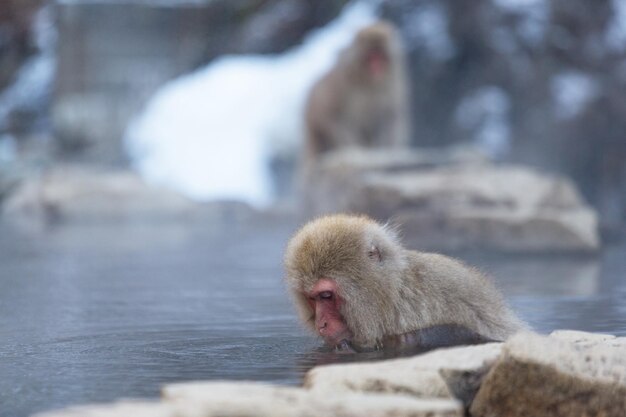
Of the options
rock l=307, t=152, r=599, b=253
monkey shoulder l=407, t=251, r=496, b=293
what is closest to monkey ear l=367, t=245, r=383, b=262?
monkey shoulder l=407, t=251, r=496, b=293

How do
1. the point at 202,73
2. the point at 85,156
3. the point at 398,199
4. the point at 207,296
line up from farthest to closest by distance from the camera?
the point at 202,73 < the point at 85,156 < the point at 398,199 < the point at 207,296

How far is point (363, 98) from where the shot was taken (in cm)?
1109

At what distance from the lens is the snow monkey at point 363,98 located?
10.9 meters

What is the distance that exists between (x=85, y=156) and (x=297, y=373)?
45.2ft

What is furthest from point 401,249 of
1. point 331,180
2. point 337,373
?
point 331,180

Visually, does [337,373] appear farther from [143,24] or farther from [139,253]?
[143,24]

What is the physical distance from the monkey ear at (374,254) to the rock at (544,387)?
1.12 metres

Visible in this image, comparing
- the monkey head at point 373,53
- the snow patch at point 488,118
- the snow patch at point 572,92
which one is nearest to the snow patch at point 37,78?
the snow patch at point 488,118

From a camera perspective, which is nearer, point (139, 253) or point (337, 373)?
point (337, 373)

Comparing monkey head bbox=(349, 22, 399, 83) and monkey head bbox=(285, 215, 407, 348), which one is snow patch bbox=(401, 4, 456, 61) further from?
monkey head bbox=(285, 215, 407, 348)

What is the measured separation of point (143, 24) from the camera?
1753 cm

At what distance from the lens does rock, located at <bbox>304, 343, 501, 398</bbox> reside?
267 cm

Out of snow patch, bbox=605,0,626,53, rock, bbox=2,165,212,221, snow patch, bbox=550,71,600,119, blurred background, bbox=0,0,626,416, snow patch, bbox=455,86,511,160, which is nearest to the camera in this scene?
blurred background, bbox=0,0,626,416

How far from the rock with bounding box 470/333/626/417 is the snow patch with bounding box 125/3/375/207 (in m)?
12.7
